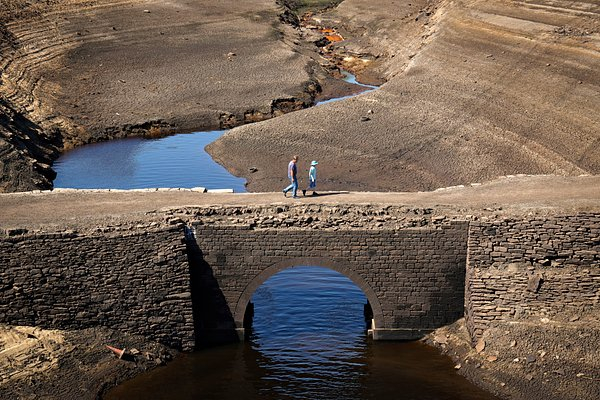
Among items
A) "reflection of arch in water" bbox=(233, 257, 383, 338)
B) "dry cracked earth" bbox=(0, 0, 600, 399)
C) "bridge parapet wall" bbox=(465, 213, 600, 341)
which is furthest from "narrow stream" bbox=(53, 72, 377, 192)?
"bridge parapet wall" bbox=(465, 213, 600, 341)

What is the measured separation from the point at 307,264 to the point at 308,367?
269 centimetres

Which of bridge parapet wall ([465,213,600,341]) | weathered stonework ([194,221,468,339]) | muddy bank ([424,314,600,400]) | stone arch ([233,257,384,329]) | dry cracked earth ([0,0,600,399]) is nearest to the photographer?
muddy bank ([424,314,600,400])

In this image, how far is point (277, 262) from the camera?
2419cm

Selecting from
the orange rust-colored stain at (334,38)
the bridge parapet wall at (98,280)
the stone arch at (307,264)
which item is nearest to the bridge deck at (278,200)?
the bridge parapet wall at (98,280)

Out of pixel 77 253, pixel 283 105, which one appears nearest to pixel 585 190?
pixel 77 253

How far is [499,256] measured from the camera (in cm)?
2375

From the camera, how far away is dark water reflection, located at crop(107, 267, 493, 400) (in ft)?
73.3

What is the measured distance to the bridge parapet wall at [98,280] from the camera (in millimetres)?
23281

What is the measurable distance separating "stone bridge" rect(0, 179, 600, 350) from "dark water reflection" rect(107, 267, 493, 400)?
0.74m

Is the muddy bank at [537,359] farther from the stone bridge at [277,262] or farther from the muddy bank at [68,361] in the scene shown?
the muddy bank at [68,361]

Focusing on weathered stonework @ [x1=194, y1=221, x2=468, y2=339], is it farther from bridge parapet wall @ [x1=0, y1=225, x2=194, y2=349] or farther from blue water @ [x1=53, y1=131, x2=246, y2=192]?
blue water @ [x1=53, y1=131, x2=246, y2=192]

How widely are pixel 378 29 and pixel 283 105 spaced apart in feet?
68.1

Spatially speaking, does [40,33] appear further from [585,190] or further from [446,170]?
[585,190]

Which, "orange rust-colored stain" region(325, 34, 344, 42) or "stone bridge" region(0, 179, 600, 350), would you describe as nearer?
"stone bridge" region(0, 179, 600, 350)
